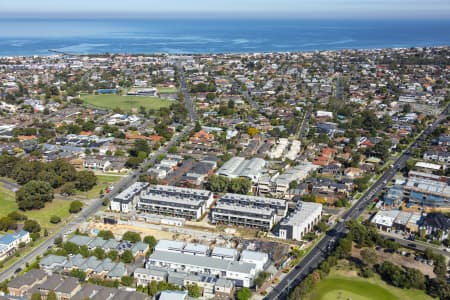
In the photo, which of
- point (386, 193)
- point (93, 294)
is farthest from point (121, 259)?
point (386, 193)

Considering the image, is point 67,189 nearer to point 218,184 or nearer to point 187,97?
point 218,184

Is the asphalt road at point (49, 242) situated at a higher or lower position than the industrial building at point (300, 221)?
lower

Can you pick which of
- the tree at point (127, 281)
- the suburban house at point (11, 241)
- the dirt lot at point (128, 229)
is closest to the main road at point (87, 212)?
the suburban house at point (11, 241)

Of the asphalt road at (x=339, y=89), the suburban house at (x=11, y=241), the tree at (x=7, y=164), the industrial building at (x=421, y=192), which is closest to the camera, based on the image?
the suburban house at (x=11, y=241)

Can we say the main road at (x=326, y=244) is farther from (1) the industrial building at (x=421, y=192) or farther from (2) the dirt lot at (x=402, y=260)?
(2) the dirt lot at (x=402, y=260)

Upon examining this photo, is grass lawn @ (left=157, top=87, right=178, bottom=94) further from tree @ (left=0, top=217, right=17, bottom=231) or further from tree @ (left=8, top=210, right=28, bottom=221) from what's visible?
Answer: tree @ (left=0, top=217, right=17, bottom=231)

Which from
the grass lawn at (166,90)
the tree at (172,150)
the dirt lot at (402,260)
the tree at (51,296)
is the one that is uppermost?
the grass lawn at (166,90)
